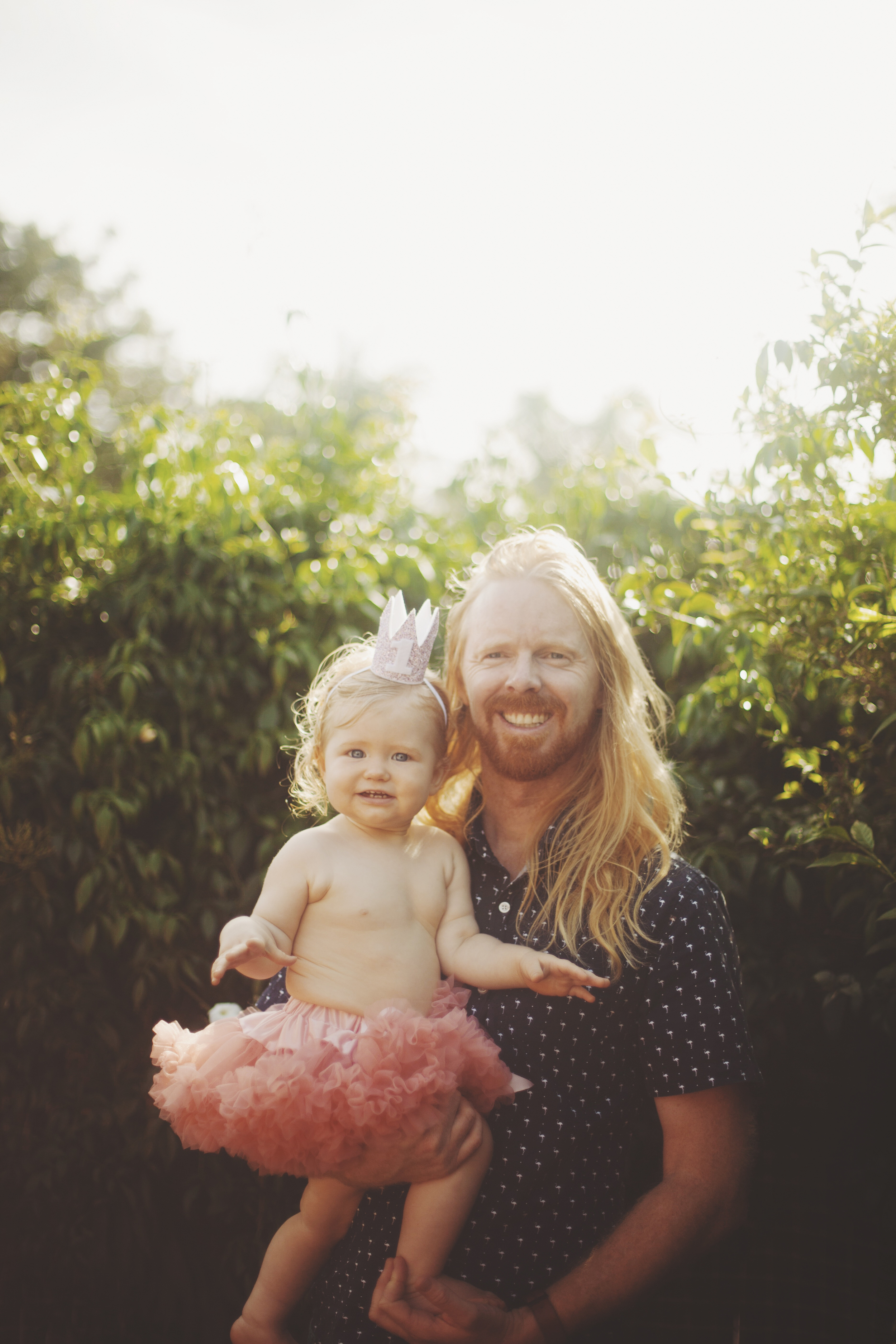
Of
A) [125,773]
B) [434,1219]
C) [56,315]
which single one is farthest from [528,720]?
[56,315]

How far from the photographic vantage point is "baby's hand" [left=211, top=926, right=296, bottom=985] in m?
1.49

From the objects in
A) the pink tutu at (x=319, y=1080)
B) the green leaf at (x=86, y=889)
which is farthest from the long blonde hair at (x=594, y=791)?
the green leaf at (x=86, y=889)

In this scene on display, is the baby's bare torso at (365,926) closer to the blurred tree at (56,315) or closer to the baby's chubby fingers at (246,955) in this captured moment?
the baby's chubby fingers at (246,955)

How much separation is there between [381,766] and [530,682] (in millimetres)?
363

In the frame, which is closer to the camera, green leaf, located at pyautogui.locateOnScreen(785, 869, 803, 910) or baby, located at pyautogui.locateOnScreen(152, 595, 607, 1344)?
baby, located at pyautogui.locateOnScreen(152, 595, 607, 1344)

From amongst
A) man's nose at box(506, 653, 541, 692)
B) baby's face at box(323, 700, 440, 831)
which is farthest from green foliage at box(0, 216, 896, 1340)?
baby's face at box(323, 700, 440, 831)

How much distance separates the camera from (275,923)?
1713 millimetres

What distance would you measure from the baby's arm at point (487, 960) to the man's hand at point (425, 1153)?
9.1 inches

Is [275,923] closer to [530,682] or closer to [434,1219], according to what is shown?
[434,1219]

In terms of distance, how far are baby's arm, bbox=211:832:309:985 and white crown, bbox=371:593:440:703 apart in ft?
1.29

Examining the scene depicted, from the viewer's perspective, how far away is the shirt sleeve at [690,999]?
5.16 ft

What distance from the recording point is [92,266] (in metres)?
20.8

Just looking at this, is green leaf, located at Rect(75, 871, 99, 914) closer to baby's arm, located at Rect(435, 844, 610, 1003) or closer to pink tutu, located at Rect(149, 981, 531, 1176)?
pink tutu, located at Rect(149, 981, 531, 1176)

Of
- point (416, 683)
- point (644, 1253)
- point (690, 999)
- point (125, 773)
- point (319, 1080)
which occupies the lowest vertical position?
point (644, 1253)
